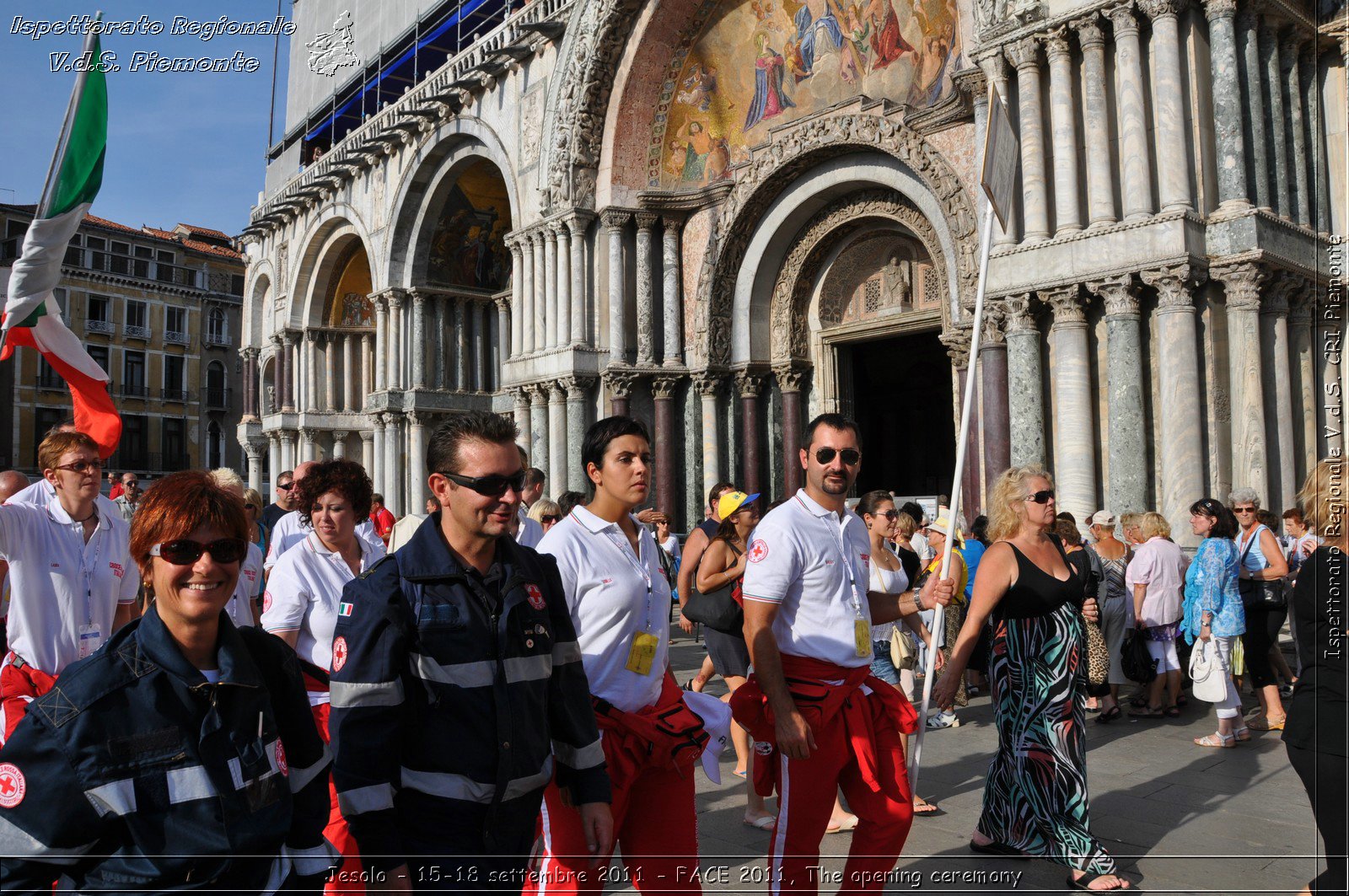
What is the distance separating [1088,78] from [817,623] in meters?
8.63

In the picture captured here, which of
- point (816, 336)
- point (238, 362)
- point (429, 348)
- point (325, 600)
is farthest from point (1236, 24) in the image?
point (238, 362)

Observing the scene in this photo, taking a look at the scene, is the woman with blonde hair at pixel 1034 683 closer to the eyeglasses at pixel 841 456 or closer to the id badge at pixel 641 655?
the eyeglasses at pixel 841 456

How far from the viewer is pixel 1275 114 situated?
10.2 metres

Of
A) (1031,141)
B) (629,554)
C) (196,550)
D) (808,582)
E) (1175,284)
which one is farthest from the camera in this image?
(1031,141)

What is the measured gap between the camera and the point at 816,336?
1567 centimetres

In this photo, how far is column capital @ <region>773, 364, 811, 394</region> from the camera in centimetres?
1565

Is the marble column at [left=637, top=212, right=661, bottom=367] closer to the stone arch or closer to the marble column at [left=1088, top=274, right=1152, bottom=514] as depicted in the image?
the stone arch

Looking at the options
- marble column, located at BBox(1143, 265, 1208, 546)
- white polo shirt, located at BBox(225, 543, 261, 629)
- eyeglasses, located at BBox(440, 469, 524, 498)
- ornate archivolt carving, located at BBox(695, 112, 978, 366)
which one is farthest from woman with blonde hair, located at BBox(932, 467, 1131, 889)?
ornate archivolt carving, located at BBox(695, 112, 978, 366)

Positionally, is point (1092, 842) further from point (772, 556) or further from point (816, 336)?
point (816, 336)

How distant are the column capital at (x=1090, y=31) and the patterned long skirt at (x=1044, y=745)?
7672mm

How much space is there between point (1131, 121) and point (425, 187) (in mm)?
15939

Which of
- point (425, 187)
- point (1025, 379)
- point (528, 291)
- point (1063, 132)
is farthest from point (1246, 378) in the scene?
point (425, 187)

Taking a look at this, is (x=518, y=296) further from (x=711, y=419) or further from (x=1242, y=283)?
(x=1242, y=283)

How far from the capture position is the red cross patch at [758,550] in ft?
12.4
